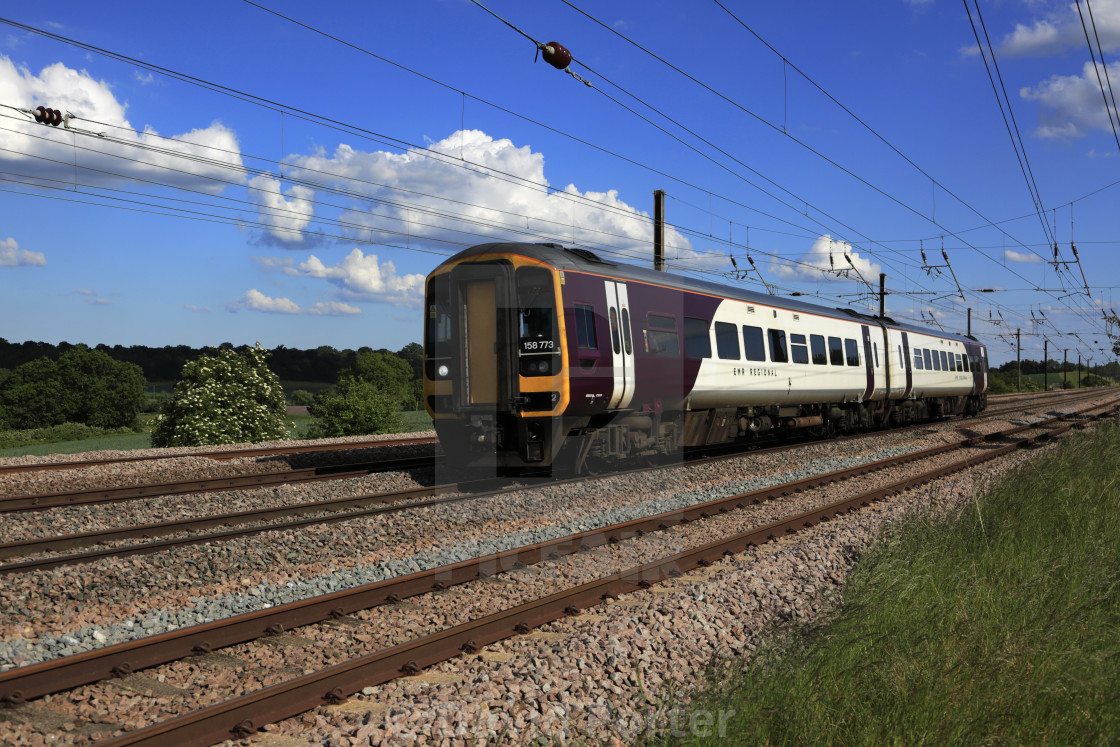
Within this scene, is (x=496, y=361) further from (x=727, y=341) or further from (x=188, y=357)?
(x=188, y=357)

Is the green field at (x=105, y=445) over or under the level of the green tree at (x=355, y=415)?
under

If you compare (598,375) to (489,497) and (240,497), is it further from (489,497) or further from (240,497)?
(240,497)

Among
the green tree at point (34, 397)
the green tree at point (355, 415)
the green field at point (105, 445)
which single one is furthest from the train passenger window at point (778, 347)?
the green tree at point (34, 397)

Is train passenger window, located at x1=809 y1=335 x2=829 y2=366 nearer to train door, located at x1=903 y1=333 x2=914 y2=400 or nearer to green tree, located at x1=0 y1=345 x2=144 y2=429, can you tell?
train door, located at x1=903 y1=333 x2=914 y2=400

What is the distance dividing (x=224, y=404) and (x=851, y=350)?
17161 millimetres

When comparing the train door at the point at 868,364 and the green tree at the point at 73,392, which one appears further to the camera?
the green tree at the point at 73,392

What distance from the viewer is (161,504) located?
10320 mm

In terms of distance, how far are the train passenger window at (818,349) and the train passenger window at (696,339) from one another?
16.3 ft

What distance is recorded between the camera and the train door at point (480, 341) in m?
11.8

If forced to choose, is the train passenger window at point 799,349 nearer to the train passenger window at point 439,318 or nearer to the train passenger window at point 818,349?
the train passenger window at point 818,349

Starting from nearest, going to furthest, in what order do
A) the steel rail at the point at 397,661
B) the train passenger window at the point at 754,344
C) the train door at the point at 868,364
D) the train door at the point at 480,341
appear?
the steel rail at the point at 397,661 → the train door at the point at 480,341 → the train passenger window at the point at 754,344 → the train door at the point at 868,364

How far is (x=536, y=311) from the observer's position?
11359mm

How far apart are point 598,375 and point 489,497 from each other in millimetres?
2539

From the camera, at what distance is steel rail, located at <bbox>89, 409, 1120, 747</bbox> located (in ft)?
12.2
